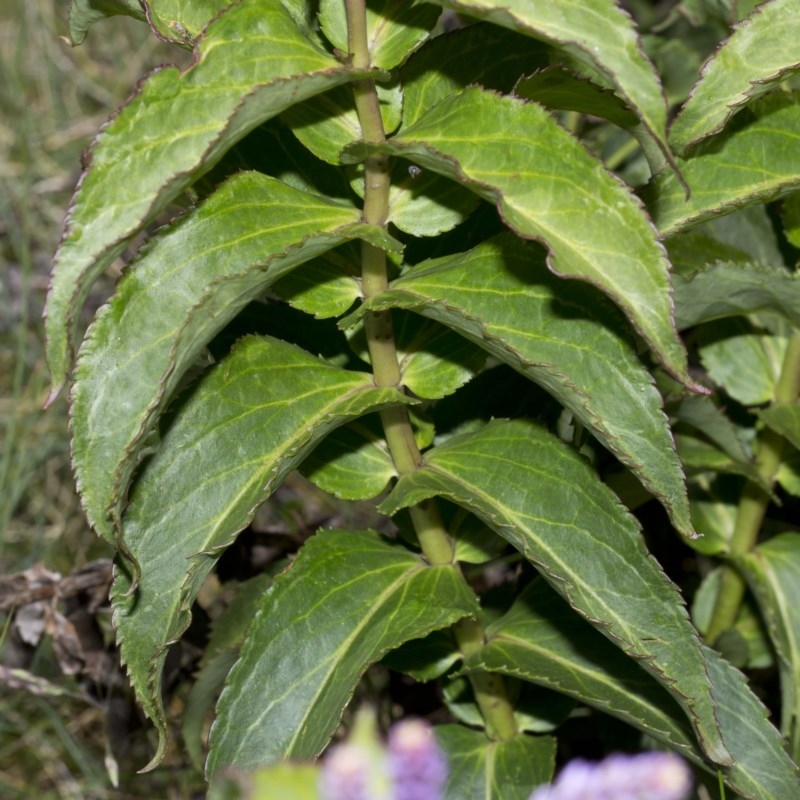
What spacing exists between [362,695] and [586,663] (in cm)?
68

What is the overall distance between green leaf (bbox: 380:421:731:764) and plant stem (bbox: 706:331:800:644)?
466mm

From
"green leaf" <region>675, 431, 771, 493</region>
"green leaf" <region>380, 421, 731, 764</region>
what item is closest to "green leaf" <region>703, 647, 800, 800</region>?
"green leaf" <region>380, 421, 731, 764</region>

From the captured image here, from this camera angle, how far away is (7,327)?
116 inches

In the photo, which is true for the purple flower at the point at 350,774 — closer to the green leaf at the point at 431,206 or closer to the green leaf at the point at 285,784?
the green leaf at the point at 285,784

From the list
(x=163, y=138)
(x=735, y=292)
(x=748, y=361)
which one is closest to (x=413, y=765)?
(x=163, y=138)

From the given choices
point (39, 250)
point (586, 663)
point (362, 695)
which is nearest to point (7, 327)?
point (39, 250)

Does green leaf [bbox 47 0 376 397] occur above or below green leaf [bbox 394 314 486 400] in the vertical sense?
above

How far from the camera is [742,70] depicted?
1110 millimetres

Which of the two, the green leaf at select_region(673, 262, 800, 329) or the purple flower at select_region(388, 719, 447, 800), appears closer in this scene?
the purple flower at select_region(388, 719, 447, 800)

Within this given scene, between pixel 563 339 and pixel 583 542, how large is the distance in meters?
0.22

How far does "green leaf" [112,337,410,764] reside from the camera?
43.8 inches

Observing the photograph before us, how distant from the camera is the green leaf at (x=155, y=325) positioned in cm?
99

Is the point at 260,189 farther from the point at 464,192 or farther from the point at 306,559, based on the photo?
the point at 306,559

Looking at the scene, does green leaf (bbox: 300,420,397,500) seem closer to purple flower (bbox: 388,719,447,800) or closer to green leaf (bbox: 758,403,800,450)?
green leaf (bbox: 758,403,800,450)
